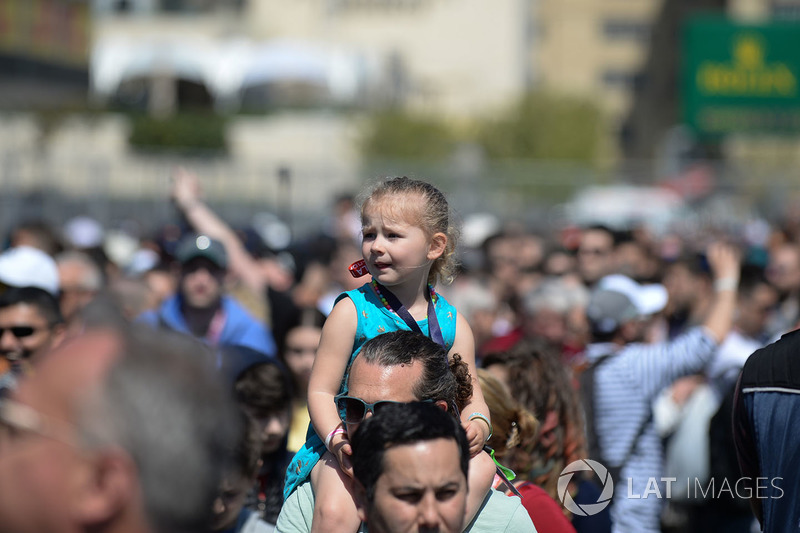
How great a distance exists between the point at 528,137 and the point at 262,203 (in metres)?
33.8

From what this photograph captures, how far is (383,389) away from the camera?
118 inches

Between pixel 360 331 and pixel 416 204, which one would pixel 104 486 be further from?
pixel 416 204

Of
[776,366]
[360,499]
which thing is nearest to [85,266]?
[360,499]

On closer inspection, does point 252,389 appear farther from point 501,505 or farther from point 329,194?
point 329,194

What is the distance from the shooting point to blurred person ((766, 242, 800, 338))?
797 centimetres

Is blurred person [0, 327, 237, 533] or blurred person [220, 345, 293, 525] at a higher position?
blurred person [0, 327, 237, 533]

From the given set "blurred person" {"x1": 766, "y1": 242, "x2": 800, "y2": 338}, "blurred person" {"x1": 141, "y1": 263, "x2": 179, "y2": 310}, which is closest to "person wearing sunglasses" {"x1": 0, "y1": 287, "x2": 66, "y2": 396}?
"blurred person" {"x1": 141, "y1": 263, "x2": 179, "y2": 310}

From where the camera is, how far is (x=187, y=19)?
48.3 meters

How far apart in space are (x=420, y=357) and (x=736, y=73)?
26.3 metres

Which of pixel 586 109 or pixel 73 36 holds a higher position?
pixel 73 36

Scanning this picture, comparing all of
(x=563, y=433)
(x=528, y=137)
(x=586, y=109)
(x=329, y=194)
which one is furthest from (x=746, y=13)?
(x=563, y=433)

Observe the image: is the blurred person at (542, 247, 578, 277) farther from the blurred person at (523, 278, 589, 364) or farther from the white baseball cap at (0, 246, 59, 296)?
the white baseball cap at (0, 246, 59, 296)

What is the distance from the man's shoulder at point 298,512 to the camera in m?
3.10

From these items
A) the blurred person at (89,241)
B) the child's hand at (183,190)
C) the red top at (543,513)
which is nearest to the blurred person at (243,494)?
the red top at (543,513)
